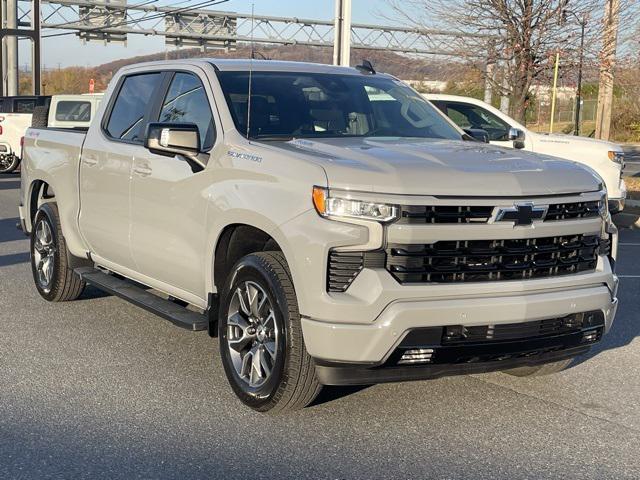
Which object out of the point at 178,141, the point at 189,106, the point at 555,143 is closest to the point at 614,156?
the point at 555,143

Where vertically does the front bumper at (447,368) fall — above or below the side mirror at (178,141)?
below

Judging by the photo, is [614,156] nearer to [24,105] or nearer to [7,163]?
[24,105]

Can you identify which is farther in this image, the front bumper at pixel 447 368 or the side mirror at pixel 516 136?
the side mirror at pixel 516 136

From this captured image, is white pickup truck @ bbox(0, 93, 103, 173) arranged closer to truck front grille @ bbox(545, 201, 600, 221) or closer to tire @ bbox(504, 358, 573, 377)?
tire @ bbox(504, 358, 573, 377)

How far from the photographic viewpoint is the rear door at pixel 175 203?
555 centimetres

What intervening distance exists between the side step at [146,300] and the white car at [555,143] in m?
6.94

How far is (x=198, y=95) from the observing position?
6.01m

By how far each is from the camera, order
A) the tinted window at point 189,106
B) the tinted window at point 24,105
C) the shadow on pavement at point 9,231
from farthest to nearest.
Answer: the tinted window at point 24,105
the shadow on pavement at point 9,231
the tinted window at point 189,106

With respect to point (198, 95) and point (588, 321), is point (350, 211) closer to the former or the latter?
point (588, 321)

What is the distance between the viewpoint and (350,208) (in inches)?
175

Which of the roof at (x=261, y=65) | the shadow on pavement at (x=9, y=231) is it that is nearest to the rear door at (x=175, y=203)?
the roof at (x=261, y=65)

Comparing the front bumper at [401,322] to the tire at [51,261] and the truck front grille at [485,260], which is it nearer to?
the truck front grille at [485,260]

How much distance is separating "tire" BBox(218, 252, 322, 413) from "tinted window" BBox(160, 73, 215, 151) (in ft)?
3.47

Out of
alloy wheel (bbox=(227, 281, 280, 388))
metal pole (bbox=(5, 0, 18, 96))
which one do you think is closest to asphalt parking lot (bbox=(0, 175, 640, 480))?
alloy wheel (bbox=(227, 281, 280, 388))
